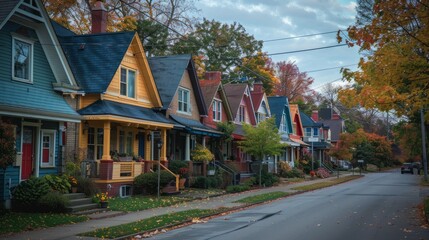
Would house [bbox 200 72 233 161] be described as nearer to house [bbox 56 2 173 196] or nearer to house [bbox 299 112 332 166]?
Answer: house [bbox 56 2 173 196]

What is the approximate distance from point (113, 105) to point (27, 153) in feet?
18.0

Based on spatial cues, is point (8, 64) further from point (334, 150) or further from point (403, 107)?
point (334, 150)

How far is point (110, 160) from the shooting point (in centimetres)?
2180

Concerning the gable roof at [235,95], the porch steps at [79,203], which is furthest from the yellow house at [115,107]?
the gable roof at [235,95]

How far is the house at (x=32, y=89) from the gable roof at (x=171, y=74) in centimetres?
881

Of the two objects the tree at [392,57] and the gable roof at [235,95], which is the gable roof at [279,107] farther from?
the tree at [392,57]

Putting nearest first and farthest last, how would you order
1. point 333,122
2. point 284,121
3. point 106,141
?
point 106,141 < point 284,121 < point 333,122

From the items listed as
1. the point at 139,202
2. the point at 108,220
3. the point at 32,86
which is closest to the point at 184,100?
the point at 139,202

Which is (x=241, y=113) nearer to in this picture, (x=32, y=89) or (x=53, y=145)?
(x=53, y=145)

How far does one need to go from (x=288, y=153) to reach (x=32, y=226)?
139ft

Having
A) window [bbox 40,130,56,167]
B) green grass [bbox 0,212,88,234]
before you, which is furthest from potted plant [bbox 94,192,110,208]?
window [bbox 40,130,56,167]

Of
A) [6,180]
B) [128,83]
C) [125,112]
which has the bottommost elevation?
[6,180]

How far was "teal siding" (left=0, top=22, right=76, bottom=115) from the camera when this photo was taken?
56.7 ft

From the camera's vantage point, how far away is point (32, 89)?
736 inches
